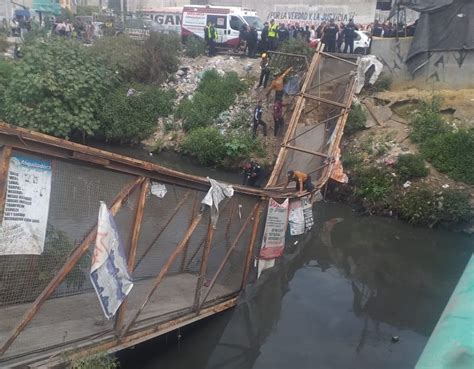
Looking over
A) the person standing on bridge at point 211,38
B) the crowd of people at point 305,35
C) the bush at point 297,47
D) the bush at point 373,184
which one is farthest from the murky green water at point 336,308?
the person standing on bridge at point 211,38

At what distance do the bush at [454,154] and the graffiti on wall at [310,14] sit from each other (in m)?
19.0

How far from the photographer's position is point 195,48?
22.8 metres

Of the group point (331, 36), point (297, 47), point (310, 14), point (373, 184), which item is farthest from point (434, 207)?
point (310, 14)

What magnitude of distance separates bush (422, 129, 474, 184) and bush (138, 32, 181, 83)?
1192 cm

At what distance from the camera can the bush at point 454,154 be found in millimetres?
13562

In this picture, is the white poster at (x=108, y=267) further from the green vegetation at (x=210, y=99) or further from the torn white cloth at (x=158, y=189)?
the green vegetation at (x=210, y=99)

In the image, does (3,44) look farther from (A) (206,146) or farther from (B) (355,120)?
(B) (355,120)

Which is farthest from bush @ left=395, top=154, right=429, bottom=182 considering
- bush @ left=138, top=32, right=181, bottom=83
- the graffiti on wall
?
the graffiti on wall

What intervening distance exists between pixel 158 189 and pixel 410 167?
9.69 meters

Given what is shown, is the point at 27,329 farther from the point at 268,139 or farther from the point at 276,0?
the point at 276,0

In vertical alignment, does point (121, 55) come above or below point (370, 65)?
below

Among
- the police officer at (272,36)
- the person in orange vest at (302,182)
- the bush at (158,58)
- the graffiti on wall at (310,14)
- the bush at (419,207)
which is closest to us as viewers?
the person in orange vest at (302,182)

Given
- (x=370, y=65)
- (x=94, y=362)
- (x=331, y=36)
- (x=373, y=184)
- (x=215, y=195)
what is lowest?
(x=373, y=184)

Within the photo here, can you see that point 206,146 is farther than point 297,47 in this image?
No
